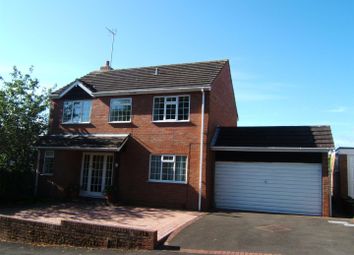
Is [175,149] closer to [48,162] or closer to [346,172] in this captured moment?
[48,162]

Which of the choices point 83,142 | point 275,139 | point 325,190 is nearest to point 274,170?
point 275,139

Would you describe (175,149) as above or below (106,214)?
above

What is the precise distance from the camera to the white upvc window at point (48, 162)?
70.9ft

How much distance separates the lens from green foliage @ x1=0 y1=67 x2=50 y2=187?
21.5m

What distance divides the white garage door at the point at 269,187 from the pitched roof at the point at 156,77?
15.0ft

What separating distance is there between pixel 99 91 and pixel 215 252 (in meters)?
13.3

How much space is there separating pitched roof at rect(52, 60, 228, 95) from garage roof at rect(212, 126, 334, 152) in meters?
2.98

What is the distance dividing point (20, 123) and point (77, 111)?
351cm

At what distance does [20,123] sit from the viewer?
72.6 feet

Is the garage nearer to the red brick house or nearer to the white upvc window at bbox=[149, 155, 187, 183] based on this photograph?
the red brick house

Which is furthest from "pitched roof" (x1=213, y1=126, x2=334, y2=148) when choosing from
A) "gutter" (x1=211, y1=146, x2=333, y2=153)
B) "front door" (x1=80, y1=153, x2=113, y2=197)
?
"front door" (x1=80, y1=153, x2=113, y2=197)

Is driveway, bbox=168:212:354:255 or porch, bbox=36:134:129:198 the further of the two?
porch, bbox=36:134:129:198

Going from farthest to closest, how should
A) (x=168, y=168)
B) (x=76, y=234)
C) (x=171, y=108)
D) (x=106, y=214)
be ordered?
(x=171, y=108) → (x=168, y=168) → (x=106, y=214) → (x=76, y=234)

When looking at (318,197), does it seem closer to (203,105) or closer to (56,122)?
(203,105)
